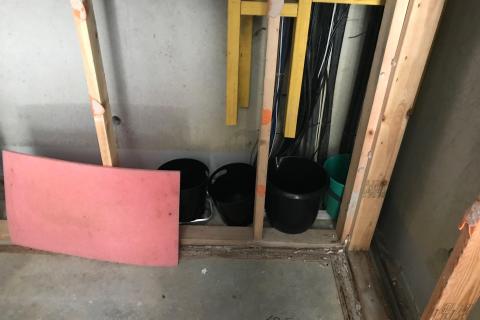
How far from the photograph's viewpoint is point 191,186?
176 centimetres

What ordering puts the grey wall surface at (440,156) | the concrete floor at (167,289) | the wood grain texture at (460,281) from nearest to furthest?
the wood grain texture at (460,281) < the grey wall surface at (440,156) < the concrete floor at (167,289)

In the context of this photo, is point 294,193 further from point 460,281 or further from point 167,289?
point 460,281

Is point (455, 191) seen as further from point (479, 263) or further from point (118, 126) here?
point (118, 126)

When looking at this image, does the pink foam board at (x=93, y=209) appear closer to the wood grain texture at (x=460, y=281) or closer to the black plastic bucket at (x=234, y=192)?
the black plastic bucket at (x=234, y=192)

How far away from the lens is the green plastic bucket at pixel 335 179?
1694 millimetres

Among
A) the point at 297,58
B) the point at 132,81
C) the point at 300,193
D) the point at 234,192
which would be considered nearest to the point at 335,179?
the point at 300,193

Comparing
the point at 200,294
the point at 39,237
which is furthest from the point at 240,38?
the point at 39,237

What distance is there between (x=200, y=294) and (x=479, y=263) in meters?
1.03

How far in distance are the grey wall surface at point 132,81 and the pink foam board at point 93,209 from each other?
38cm

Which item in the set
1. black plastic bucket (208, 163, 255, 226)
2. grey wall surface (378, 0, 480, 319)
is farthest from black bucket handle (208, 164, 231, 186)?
grey wall surface (378, 0, 480, 319)

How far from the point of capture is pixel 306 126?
5.60 ft

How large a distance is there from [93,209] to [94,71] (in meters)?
0.59

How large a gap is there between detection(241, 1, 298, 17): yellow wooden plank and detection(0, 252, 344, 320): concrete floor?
102cm

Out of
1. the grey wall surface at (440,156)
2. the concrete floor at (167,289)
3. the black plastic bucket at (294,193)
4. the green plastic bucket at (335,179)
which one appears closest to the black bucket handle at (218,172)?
the black plastic bucket at (294,193)
